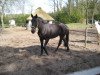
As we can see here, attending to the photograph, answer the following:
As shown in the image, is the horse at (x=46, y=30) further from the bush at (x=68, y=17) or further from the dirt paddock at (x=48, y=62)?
the bush at (x=68, y=17)

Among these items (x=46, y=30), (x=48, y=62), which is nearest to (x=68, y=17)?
(x=46, y=30)

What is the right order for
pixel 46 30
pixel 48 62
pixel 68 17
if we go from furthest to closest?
pixel 68 17
pixel 46 30
pixel 48 62

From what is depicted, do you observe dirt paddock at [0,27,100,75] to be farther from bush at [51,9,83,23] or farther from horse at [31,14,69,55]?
bush at [51,9,83,23]

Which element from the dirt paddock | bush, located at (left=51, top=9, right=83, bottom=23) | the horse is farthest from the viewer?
bush, located at (left=51, top=9, right=83, bottom=23)

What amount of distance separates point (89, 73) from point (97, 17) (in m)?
56.6

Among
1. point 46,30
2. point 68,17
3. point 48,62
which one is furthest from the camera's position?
point 68,17

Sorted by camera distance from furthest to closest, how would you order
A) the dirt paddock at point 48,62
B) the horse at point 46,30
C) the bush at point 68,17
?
1. the bush at point 68,17
2. the horse at point 46,30
3. the dirt paddock at point 48,62

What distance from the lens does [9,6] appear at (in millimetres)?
47500

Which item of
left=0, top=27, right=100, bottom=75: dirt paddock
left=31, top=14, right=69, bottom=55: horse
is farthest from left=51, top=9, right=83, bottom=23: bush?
left=31, top=14, right=69, bottom=55: horse

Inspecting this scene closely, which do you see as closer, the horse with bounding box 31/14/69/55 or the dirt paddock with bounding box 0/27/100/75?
the dirt paddock with bounding box 0/27/100/75

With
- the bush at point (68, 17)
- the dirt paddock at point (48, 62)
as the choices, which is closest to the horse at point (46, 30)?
the dirt paddock at point (48, 62)

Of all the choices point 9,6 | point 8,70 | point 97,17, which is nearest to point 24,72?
point 8,70

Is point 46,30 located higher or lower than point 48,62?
higher

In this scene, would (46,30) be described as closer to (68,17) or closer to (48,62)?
(48,62)
